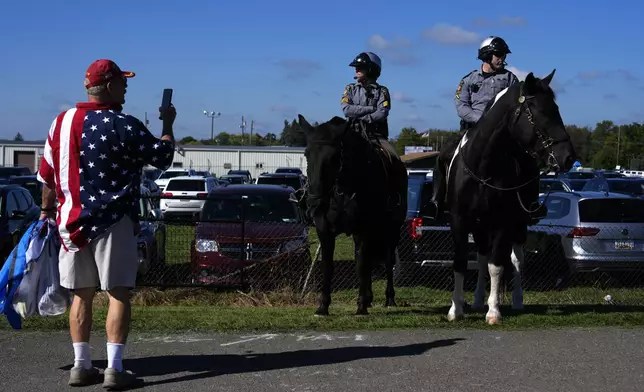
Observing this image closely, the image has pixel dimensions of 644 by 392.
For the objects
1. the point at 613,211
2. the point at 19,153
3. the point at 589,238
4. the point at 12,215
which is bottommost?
the point at 589,238

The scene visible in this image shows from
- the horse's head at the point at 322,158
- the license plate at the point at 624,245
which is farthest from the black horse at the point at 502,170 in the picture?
the license plate at the point at 624,245

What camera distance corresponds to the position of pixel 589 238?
14.1 metres

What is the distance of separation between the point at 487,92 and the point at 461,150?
3.15 ft

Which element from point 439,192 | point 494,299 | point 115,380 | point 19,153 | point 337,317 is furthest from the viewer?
point 19,153

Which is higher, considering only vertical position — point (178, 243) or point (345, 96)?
point (345, 96)

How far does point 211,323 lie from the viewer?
8625 mm

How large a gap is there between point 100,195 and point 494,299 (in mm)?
4403

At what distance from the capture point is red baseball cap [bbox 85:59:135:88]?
5992 mm

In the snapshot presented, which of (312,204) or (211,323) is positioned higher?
(312,204)

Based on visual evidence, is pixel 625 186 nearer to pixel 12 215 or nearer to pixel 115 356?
pixel 12 215

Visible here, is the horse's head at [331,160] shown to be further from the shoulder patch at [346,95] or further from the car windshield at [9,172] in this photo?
the car windshield at [9,172]

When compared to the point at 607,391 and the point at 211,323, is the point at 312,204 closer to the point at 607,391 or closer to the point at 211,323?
the point at 211,323

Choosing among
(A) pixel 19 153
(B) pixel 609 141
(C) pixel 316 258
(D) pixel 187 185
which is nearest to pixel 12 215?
(C) pixel 316 258

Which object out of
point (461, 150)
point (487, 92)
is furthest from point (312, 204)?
point (487, 92)
